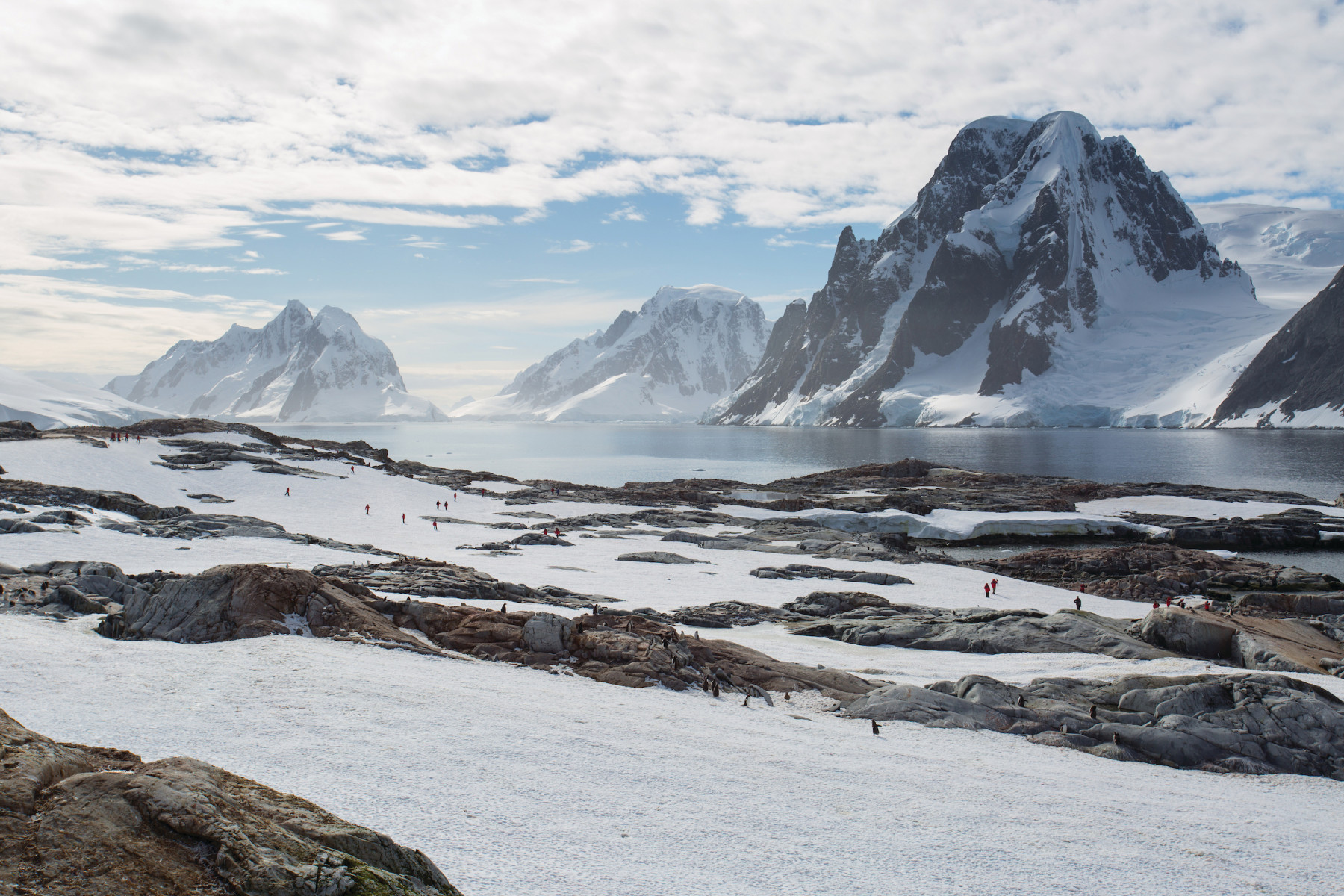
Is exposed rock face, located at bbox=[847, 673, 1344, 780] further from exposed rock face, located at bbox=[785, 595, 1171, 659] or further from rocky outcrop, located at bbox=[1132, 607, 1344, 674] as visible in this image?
rocky outcrop, located at bbox=[1132, 607, 1344, 674]

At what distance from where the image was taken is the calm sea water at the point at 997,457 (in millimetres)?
88438

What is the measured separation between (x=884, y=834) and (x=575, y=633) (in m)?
9.98

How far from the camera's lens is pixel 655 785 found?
31.3 feet

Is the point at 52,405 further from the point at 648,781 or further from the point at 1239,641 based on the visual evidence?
the point at 1239,641

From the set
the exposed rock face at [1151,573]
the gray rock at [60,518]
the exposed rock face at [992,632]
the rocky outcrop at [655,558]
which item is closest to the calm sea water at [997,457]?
the exposed rock face at [1151,573]

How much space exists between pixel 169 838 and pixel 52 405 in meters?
198

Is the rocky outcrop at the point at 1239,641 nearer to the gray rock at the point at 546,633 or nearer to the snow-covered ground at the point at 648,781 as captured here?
the snow-covered ground at the point at 648,781

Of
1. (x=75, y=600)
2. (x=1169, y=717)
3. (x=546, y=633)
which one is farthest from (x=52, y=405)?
(x=1169, y=717)

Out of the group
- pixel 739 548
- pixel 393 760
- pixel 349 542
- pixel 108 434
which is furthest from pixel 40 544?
pixel 108 434

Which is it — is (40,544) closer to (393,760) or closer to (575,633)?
(575,633)

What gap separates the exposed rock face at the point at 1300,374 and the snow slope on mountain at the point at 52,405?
241 meters

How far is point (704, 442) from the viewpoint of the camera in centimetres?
19962

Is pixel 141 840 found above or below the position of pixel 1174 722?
above

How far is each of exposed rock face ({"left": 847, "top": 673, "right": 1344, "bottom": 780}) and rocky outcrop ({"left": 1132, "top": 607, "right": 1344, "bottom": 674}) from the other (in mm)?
6612
